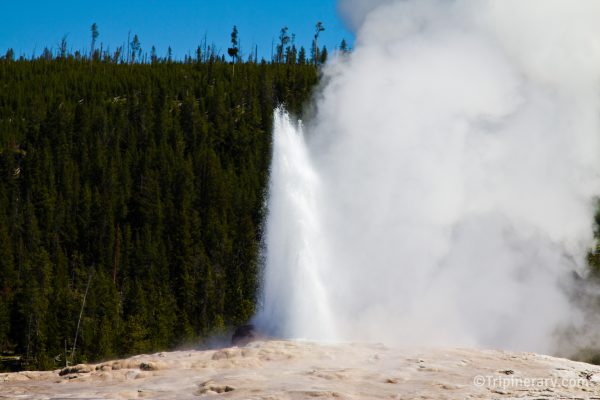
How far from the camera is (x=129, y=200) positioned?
94.8m

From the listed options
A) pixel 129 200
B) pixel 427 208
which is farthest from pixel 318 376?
pixel 129 200

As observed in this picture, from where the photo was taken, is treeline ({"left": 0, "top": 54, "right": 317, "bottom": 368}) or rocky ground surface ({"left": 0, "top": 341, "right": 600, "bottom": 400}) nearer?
rocky ground surface ({"left": 0, "top": 341, "right": 600, "bottom": 400})

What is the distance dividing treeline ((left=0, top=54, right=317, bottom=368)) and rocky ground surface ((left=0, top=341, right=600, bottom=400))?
2261 cm

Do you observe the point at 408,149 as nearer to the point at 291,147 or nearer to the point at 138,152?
the point at 291,147

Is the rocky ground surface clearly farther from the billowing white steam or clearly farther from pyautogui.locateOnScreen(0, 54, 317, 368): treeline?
pyautogui.locateOnScreen(0, 54, 317, 368): treeline

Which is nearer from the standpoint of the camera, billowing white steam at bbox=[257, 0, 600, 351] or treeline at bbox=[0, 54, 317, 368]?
billowing white steam at bbox=[257, 0, 600, 351]

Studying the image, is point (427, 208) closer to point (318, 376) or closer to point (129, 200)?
point (318, 376)

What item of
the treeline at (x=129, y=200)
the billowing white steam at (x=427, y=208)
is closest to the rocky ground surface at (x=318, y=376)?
the billowing white steam at (x=427, y=208)

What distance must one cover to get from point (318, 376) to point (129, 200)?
7982 centimetres

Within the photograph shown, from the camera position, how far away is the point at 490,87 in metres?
36.2

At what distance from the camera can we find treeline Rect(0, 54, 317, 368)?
56.7 metres

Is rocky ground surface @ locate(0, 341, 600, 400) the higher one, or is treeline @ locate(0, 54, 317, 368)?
treeline @ locate(0, 54, 317, 368)

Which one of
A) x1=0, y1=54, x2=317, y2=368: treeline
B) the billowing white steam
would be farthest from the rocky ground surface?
x1=0, y1=54, x2=317, y2=368: treeline

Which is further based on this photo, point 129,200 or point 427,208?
point 129,200
